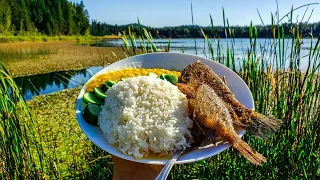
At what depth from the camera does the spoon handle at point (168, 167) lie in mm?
1144

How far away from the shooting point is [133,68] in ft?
6.44

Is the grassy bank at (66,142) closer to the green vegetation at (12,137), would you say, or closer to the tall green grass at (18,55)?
the green vegetation at (12,137)

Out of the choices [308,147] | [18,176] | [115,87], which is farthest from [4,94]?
[308,147]

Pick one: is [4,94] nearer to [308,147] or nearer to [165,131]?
[165,131]

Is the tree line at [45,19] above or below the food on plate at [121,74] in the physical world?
above

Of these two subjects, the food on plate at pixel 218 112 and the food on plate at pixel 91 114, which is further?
the food on plate at pixel 91 114

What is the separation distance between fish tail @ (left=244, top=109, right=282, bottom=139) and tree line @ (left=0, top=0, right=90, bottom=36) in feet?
122

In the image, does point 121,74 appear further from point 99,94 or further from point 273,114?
point 273,114

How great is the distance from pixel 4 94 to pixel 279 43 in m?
1.72

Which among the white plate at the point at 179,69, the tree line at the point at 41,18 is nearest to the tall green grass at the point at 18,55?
the tree line at the point at 41,18

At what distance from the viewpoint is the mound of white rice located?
52.7 inches

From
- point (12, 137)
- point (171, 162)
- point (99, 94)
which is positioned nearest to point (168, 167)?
point (171, 162)

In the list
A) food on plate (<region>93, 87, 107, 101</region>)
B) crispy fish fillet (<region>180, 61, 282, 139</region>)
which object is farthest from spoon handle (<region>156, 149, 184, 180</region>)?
food on plate (<region>93, 87, 107, 101</region>)

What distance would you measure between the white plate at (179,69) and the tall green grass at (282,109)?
42 cm
